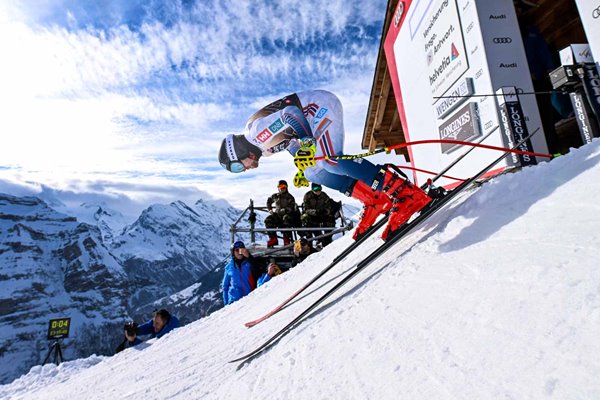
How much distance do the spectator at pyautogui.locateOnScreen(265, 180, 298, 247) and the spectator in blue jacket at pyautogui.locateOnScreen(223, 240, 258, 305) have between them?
9.39 ft

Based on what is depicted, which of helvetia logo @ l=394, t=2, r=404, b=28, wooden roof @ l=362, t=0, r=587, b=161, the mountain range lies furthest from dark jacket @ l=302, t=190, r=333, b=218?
the mountain range

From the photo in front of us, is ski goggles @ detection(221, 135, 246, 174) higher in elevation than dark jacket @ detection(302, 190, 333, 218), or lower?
higher

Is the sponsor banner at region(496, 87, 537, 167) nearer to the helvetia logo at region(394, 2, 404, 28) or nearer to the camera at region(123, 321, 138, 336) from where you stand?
the helvetia logo at region(394, 2, 404, 28)

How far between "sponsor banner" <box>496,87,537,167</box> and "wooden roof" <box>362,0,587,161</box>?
206cm

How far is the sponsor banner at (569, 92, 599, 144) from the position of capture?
327cm

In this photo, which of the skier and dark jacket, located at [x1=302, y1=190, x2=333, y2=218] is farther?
dark jacket, located at [x1=302, y1=190, x2=333, y2=218]

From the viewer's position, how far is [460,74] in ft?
15.8

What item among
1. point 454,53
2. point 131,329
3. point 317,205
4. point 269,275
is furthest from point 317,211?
point 454,53

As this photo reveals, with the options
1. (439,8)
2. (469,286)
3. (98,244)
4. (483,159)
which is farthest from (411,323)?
(98,244)

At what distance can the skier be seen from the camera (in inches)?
133

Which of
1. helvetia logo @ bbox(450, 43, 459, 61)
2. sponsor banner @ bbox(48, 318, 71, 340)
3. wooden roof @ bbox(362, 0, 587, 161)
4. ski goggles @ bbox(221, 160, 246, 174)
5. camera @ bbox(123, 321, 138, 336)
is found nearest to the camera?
helvetia logo @ bbox(450, 43, 459, 61)

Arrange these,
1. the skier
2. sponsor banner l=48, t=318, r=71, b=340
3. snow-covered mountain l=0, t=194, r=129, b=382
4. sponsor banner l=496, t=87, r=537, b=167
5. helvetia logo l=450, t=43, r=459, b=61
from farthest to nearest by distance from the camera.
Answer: snow-covered mountain l=0, t=194, r=129, b=382, sponsor banner l=48, t=318, r=71, b=340, helvetia logo l=450, t=43, r=459, b=61, sponsor banner l=496, t=87, r=537, b=167, the skier

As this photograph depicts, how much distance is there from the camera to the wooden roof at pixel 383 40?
5.42m

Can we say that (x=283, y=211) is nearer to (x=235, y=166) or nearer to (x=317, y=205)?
(x=317, y=205)
